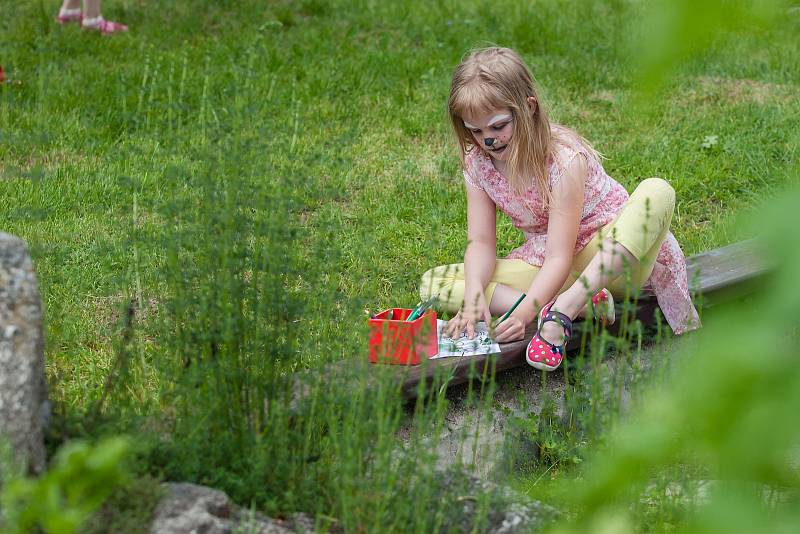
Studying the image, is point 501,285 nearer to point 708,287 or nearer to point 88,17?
point 708,287

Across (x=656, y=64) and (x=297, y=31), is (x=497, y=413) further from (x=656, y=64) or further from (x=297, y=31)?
(x=297, y=31)

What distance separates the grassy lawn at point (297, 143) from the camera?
113 inches

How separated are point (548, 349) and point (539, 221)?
0.66m

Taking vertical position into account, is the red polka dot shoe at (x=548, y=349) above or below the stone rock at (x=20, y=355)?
below

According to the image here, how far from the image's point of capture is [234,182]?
256cm

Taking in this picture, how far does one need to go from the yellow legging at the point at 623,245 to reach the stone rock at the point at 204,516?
1.34 metres

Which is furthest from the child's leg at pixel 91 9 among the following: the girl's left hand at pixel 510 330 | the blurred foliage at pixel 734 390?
the blurred foliage at pixel 734 390

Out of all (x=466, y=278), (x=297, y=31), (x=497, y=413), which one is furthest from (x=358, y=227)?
(x=297, y=31)

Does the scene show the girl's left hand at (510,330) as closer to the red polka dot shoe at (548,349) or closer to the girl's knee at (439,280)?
the red polka dot shoe at (548,349)

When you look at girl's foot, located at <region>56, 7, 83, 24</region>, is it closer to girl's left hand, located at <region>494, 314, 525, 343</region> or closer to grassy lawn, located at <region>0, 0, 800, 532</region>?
grassy lawn, located at <region>0, 0, 800, 532</region>

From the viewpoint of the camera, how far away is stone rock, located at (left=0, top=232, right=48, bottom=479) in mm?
2043

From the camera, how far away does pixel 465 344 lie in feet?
11.3

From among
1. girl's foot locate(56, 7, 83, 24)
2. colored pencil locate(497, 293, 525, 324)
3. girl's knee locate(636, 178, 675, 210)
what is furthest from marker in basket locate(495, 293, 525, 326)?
girl's foot locate(56, 7, 83, 24)

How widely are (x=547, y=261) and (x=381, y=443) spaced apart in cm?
158
